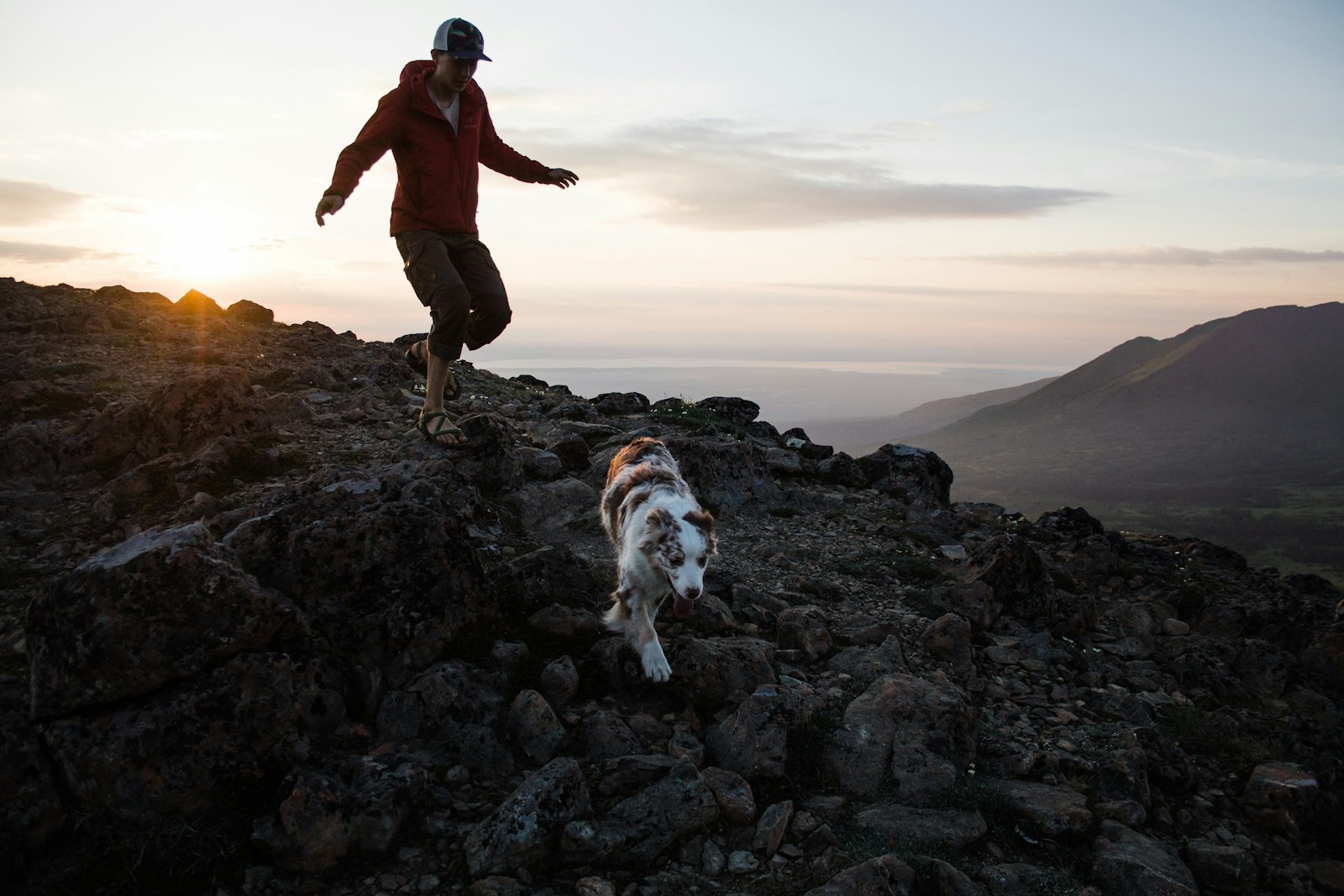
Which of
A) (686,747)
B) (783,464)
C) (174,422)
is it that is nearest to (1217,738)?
(686,747)

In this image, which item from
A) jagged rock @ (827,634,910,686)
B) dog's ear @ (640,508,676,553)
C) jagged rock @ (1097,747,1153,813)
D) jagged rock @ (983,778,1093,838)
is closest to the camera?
jagged rock @ (983,778,1093,838)

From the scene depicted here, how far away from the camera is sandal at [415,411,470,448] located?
9688mm

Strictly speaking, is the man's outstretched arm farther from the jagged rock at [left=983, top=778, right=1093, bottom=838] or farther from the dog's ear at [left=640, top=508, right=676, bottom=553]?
the jagged rock at [left=983, top=778, right=1093, bottom=838]

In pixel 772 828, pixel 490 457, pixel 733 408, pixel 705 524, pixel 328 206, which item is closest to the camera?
pixel 772 828

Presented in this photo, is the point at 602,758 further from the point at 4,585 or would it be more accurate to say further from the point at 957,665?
the point at 4,585

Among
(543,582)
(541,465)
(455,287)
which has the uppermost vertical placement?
(455,287)

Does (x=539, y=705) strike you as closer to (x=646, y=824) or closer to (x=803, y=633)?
(x=646, y=824)

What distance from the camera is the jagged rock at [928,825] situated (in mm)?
4895

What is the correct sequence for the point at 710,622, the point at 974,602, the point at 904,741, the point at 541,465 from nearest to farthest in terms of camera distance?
the point at 904,741, the point at 710,622, the point at 974,602, the point at 541,465

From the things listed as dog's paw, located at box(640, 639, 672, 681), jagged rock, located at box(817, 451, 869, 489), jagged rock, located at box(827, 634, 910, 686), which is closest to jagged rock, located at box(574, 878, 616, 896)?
dog's paw, located at box(640, 639, 672, 681)

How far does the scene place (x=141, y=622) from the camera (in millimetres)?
4730

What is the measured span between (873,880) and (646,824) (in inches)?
52.7

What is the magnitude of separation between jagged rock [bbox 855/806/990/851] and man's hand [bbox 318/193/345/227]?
684 centimetres

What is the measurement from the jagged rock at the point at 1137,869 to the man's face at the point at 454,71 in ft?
27.9
